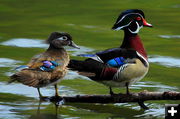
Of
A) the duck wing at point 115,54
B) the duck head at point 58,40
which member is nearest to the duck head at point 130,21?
the duck wing at point 115,54

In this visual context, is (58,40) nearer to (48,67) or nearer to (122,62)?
(48,67)

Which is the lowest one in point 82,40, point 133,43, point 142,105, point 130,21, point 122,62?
point 142,105

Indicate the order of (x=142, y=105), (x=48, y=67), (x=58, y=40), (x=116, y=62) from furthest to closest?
(x=58, y=40), (x=142, y=105), (x=116, y=62), (x=48, y=67)

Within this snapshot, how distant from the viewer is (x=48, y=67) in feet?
28.8

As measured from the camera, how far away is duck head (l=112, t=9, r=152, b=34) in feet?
30.7

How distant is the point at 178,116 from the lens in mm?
8289

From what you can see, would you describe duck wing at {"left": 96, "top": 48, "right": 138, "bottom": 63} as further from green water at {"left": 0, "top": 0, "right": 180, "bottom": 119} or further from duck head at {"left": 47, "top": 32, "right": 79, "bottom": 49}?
green water at {"left": 0, "top": 0, "right": 180, "bottom": 119}

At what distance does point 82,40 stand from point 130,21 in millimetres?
3823

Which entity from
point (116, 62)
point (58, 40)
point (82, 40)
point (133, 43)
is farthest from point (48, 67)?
point (82, 40)

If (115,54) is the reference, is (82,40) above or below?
below

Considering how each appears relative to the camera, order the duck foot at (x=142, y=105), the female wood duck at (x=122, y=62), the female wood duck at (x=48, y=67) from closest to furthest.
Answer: the female wood duck at (x=48, y=67) → the female wood duck at (x=122, y=62) → the duck foot at (x=142, y=105)

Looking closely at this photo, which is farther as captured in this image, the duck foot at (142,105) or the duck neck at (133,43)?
the duck neck at (133,43)

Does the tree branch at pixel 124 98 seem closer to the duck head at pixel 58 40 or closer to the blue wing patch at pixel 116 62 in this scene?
the blue wing patch at pixel 116 62

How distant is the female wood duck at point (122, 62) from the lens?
8.96 meters
